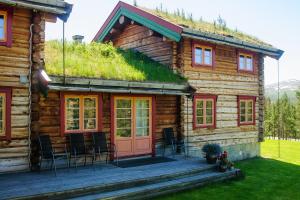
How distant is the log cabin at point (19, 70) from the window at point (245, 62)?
9.79 meters

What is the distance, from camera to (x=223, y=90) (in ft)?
50.6

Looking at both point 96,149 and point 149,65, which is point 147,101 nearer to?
point 149,65

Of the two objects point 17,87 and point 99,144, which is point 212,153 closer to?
point 99,144

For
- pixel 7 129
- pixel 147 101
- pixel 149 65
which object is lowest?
pixel 7 129

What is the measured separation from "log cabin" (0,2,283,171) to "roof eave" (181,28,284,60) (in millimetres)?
46

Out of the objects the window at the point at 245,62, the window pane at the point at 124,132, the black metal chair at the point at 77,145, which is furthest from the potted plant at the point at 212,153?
the window at the point at 245,62

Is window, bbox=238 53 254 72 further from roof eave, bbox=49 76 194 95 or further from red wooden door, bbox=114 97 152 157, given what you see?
red wooden door, bbox=114 97 152 157

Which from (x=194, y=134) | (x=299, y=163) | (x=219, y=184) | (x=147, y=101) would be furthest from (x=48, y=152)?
(x=299, y=163)

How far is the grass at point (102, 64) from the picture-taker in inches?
419

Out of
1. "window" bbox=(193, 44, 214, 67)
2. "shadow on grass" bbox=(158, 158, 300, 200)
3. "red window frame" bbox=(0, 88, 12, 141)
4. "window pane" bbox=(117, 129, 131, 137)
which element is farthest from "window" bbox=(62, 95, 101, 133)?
"window" bbox=(193, 44, 214, 67)

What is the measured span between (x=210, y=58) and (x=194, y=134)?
3635 mm

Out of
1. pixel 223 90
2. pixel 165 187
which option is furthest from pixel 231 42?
pixel 165 187

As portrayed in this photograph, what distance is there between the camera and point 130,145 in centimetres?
1206

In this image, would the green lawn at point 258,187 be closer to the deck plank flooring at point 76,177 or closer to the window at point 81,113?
the deck plank flooring at point 76,177
